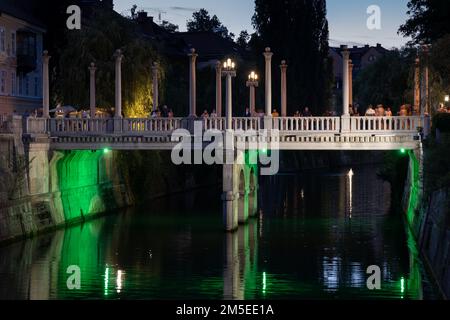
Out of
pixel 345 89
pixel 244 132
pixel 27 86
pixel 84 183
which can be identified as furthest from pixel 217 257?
pixel 27 86

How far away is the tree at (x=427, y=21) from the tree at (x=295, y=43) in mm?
26044

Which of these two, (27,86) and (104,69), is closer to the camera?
(104,69)

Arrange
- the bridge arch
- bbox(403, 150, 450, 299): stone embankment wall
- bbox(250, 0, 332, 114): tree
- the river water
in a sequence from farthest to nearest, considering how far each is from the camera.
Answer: bbox(250, 0, 332, 114): tree
the bridge arch
the river water
bbox(403, 150, 450, 299): stone embankment wall

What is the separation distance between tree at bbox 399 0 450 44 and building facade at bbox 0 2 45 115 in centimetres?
2522

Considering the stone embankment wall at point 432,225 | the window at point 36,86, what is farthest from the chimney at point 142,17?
the stone embankment wall at point 432,225

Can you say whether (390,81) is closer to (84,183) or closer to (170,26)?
(84,183)

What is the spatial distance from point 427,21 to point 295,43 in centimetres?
3080

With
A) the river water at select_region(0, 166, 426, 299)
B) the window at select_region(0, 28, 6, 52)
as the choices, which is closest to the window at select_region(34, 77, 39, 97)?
the window at select_region(0, 28, 6, 52)

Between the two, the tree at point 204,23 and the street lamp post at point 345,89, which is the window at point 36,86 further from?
the tree at point 204,23

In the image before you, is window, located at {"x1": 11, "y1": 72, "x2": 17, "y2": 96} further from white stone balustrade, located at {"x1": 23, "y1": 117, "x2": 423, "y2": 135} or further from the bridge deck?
white stone balustrade, located at {"x1": 23, "y1": 117, "x2": 423, "y2": 135}

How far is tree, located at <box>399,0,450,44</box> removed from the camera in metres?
61.1

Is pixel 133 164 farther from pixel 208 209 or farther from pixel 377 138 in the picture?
pixel 377 138

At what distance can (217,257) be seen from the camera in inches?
1853

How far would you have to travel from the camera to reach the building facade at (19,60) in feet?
245
